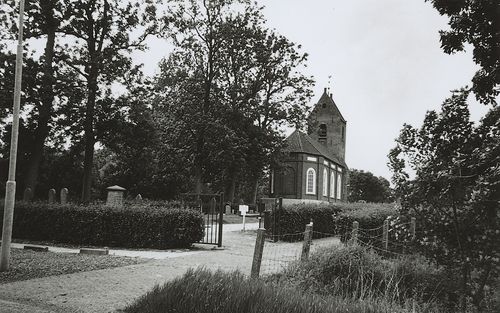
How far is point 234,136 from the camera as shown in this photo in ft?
116

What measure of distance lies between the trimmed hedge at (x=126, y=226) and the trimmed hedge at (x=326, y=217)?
4.74m

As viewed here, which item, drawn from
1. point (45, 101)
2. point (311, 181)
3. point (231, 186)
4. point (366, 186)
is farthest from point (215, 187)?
point (366, 186)

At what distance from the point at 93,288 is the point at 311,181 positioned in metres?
51.0

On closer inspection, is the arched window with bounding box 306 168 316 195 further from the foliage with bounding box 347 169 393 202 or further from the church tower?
the foliage with bounding box 347 169 393 202

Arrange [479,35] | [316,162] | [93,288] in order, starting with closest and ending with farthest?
[93,288] < [479,35] < [316,162]

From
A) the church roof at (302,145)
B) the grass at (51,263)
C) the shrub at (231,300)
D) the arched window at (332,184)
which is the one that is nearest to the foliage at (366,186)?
the arched window at (332,184)

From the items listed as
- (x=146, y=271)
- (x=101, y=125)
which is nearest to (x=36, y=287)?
(x=146, y=271)

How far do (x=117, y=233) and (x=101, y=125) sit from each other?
1268 cm

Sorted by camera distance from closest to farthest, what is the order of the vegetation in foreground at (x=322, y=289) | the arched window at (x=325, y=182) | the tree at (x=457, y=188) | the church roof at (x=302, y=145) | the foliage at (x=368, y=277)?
the vegetation in foreground at (x=322, y=289)
the tree at (x=457, y=188)
the foliage at (x=368, y=277)
the church roof at (x=302, y=145)
the arched window at (x=325, y=182)

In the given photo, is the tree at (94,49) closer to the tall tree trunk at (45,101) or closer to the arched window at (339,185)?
the tall tree trunk at (45,101)

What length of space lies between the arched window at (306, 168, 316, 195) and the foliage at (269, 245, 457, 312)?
48.1 metres

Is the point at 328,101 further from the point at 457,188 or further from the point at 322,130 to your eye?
the point at 457,188

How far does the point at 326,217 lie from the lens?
21.5 meters

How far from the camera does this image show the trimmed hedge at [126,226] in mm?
15328
